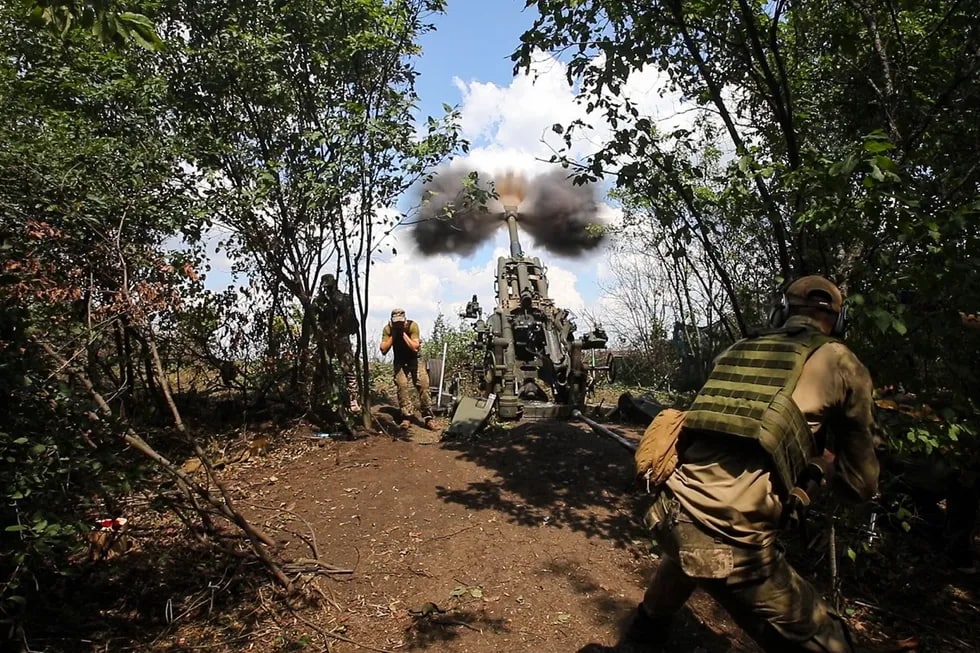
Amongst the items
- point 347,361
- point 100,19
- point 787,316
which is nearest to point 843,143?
point 787,316

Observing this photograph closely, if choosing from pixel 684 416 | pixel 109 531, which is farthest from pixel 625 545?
pixel 109 531

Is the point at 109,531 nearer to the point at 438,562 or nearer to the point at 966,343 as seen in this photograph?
the point at 438,562

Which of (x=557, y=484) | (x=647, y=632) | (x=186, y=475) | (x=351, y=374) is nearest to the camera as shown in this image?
(x=647, y=632)

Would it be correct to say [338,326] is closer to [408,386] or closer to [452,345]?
[408,386]

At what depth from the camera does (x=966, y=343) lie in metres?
3.21

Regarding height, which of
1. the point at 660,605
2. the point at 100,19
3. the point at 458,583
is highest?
the point at 100,19

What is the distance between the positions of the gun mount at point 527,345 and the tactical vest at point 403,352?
1229mm

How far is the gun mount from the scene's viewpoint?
9492mm

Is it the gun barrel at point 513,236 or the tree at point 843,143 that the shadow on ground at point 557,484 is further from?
the gun barrel at point 513,236

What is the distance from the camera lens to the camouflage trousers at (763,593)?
94.1 inches

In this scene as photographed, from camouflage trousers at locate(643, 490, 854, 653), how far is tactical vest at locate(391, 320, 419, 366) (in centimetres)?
713

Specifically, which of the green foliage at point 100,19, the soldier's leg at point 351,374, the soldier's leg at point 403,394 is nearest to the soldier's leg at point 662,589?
the green foliage at point 100,19

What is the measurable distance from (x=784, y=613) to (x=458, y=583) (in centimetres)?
236

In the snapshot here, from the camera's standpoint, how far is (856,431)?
2475mm
